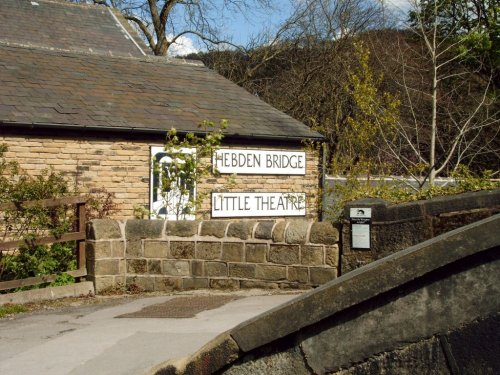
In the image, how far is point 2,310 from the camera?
404 inches

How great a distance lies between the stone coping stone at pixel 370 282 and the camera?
345 cm

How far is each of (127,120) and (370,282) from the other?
13.6 metres

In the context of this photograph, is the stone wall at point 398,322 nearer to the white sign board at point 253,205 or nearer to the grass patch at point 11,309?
the grass patch at point 11,309

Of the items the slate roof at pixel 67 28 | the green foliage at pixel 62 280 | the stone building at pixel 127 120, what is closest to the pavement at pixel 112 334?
the green foliage at pixel 62 280

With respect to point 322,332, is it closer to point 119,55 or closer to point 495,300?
point 495,300

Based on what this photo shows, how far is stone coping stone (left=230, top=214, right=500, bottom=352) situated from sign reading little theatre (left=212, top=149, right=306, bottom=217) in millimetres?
13438

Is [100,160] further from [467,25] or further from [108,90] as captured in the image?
[467,25]

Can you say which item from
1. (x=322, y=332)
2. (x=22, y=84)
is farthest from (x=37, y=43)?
(x=322, y=332)

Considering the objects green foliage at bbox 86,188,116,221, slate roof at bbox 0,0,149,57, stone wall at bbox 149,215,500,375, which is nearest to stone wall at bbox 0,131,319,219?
green foliage at bbox 86,188,116,221

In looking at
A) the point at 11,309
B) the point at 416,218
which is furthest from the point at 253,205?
the point at 416,218

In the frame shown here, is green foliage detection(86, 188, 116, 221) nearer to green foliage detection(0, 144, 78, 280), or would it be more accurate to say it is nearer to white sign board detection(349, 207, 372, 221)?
green foliage detection(0, 144, 78, 280)

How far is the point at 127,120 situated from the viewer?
1669 centimetres

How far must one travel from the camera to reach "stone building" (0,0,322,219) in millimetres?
15859

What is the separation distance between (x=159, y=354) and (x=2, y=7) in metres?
17.8
